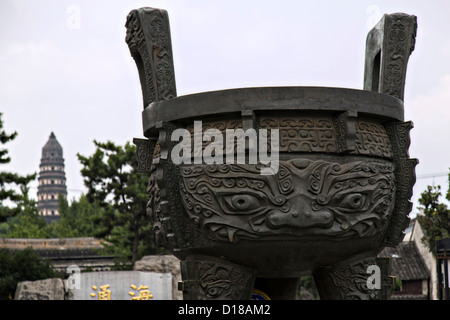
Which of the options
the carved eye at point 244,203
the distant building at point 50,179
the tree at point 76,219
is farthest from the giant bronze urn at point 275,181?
the distant building at point 50,179

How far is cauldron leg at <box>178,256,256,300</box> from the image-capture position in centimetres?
369

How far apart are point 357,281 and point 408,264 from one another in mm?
17956

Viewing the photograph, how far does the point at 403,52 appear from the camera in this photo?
13.6 feet

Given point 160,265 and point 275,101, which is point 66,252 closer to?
point 160,265

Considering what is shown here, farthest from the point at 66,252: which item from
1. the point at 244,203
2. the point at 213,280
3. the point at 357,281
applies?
the point at 244,203

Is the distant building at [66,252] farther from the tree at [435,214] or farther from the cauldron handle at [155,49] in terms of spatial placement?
the cauldron handle at [155,49]

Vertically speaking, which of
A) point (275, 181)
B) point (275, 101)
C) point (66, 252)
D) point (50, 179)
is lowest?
point (66, 252)

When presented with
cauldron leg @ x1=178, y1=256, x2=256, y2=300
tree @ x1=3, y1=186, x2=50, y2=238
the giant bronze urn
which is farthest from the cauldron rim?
tree @ x1=3, y1=186, x2=50, y2=238

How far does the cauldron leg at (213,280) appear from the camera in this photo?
3.69 meters

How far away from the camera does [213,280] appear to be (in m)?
3.71

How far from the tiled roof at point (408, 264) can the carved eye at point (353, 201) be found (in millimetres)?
16741
